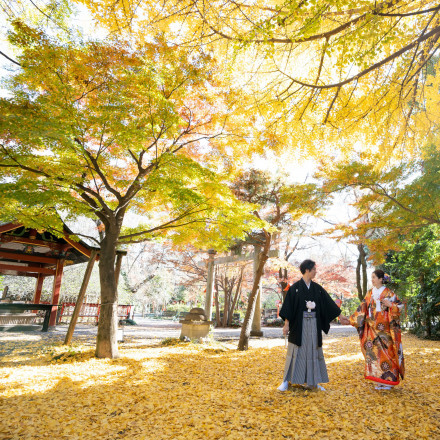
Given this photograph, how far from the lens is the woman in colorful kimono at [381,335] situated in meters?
3.77

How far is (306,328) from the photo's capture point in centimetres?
382

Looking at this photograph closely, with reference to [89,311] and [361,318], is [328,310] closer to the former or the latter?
[361,318]

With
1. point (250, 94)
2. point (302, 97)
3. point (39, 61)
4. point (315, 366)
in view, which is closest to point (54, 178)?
point (39, 61)

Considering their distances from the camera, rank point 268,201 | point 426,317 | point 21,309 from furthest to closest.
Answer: point 268,201 → point 426,317 → point 21,309

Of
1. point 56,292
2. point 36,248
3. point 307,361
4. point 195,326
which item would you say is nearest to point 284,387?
point 307,361

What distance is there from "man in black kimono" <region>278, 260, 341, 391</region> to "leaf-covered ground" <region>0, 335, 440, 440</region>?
0.68ft

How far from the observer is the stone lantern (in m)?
8.34

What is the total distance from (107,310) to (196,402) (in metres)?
3.19

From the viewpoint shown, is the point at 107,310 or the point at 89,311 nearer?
the point at 107,310

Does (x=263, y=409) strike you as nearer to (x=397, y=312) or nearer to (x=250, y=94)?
(x=397, y=312)

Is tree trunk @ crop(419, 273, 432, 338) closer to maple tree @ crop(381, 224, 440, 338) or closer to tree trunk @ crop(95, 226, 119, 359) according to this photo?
maple tree @ crop(381, 224, 440, 338)

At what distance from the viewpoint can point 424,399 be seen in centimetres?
347

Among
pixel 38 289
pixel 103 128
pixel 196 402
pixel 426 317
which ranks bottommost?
pixel 196 402

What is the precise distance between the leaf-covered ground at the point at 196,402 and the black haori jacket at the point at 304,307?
82cm
